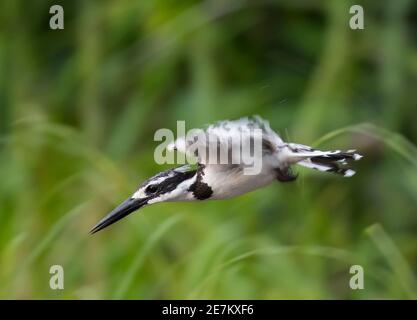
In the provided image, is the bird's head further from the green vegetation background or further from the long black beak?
the green vegetation background

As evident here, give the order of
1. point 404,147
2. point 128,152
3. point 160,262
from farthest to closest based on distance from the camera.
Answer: point 128,152 < point 160,262 < point 404,147

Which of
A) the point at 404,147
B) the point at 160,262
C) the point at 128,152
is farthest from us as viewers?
the point at 128,152

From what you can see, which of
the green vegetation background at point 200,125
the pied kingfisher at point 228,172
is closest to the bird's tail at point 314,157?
the pied kingfisher at point 228,172

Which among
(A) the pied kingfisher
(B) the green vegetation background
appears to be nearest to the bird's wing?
(A) the pied kingfisher

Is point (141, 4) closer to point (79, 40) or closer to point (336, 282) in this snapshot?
point (79, 40)

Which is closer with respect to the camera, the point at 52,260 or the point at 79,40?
the point at 52,260

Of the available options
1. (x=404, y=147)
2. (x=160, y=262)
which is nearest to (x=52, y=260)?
(x=160, y=262)
